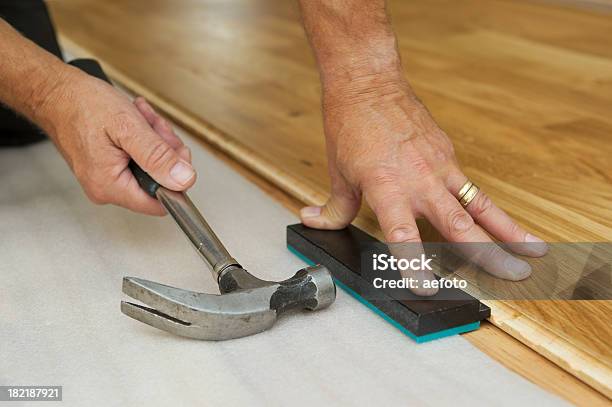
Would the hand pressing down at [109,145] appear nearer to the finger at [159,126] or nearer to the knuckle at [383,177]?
the finger at [159,126]

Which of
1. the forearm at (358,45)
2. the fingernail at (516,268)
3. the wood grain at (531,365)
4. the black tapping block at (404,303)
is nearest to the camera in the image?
the wood grain at (531,365)

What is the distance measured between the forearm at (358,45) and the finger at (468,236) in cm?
22

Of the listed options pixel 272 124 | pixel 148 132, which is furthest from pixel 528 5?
pixel 148 132

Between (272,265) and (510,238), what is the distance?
1.27ft

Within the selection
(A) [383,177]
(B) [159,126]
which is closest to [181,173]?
(B) [159,126]

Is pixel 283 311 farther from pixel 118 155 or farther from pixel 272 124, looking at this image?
pixel 272 124

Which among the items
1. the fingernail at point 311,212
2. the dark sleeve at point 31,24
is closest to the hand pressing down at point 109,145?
the fingernail at point 311,212

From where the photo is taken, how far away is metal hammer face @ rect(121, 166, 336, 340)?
1.06m

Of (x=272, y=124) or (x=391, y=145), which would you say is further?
(x=272, y=124)

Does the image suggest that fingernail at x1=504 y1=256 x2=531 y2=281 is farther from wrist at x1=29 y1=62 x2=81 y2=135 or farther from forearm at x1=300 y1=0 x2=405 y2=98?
wrist at x1=29 y1=62 x2=81 y2=135

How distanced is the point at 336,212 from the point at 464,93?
0.98 meters

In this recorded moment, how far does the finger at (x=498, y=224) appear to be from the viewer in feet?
4.03

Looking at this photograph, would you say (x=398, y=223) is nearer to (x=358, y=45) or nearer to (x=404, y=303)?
(x=404, y=303)

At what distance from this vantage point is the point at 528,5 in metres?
3.25
